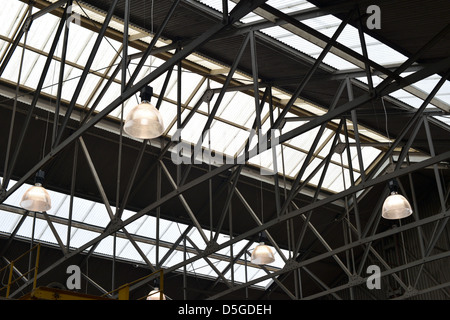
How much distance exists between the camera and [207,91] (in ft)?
84.5

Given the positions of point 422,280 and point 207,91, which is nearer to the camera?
point 207,91

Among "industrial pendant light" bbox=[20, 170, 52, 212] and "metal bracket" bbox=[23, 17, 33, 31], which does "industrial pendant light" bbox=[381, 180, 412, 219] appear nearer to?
"industrial pendant light" bbox=[20, 170, 52, 212]

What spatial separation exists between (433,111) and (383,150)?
25.3 feet

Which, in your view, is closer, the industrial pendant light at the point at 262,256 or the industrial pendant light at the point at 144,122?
the industrial pendant light at the point at 144,122

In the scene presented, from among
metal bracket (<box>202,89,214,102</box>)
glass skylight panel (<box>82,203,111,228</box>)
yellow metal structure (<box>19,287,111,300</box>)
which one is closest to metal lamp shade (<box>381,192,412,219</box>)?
metal bracket (<box>202,89,214,102</box>)

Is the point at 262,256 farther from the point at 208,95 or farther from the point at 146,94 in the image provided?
the point at 146,94

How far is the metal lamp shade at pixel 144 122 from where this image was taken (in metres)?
13.4

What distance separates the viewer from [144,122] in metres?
13.4

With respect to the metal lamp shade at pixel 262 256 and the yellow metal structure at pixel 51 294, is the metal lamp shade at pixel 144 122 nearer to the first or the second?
the yellow metal structure at pixel 51 294

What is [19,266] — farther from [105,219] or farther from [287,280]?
[287,280]

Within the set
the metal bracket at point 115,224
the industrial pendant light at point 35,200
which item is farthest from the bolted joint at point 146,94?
the metal bracket at point 115,224

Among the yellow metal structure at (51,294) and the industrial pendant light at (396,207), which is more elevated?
the industrial pendant light at (396,207)
